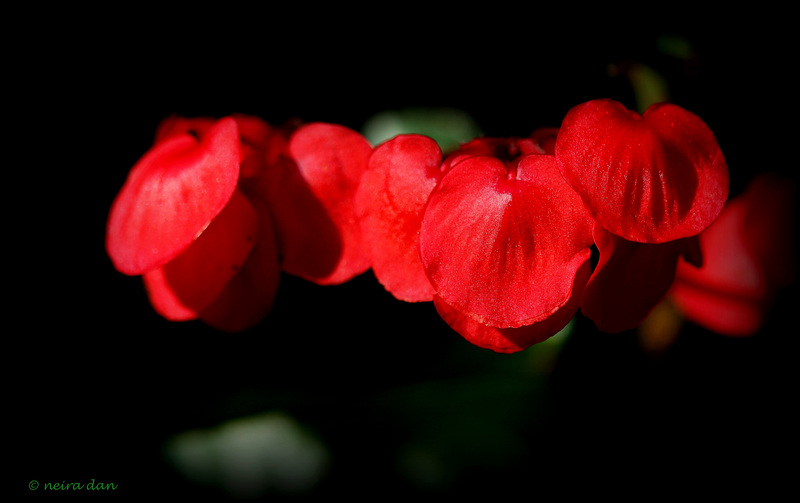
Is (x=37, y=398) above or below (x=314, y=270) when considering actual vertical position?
below

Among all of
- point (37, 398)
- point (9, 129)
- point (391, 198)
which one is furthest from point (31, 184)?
point (391, 198)

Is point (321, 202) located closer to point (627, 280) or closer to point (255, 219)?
point (255, 219)

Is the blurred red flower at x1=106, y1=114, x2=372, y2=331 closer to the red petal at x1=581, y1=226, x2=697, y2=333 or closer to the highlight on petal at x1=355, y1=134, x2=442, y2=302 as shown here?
the highlight on petal at x1=355, y1=134, x2=442, y2=302

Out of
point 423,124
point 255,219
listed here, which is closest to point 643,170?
point 255,219

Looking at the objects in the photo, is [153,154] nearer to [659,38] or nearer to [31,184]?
[31,184]
